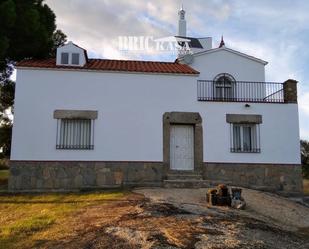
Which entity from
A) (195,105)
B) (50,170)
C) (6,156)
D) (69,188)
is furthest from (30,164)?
(6,156)

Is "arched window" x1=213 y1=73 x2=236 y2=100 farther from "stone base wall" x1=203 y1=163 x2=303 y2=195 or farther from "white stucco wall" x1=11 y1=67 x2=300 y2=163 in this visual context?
"stone base wall" x1=203 y1=163 x2=303 y2=195

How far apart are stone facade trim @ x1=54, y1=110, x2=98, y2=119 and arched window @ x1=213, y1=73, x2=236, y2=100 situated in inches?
253

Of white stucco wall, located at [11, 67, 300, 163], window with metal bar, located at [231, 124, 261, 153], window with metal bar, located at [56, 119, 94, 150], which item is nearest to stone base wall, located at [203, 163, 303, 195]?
white stucco wall, located at [11, 67, 300, 163]

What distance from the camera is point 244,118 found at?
16.2 metres

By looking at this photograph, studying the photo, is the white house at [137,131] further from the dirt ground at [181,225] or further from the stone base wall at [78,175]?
the dirt ground at [181,225]

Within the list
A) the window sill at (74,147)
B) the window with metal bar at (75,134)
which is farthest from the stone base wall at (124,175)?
the window with metal bar at (75,134)

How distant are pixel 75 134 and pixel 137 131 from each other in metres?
2.48

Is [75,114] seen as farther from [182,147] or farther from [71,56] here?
[182,147]

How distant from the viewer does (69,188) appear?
590 inches

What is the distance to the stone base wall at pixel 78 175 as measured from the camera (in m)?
14.9

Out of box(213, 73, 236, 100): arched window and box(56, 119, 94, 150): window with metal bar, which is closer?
box(56, 119, 94, 150): window with metal bar

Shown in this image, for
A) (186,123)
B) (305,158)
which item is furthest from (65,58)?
(305,158)

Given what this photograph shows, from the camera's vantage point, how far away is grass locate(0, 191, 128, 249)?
7961 mm

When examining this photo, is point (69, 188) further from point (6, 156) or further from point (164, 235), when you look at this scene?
point (6, 156)
